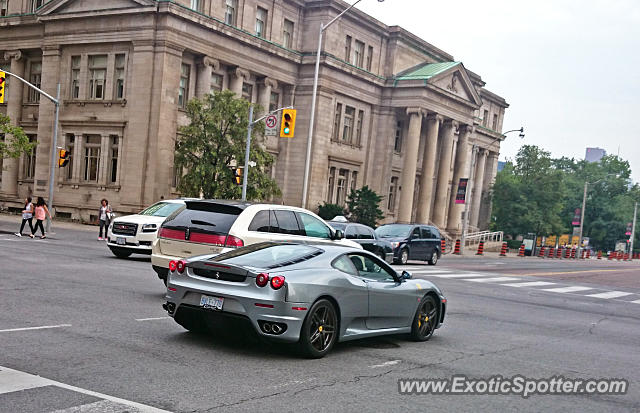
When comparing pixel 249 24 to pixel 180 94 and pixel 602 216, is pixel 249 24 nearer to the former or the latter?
pixel 180 94

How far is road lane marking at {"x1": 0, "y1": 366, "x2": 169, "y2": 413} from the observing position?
5703mm

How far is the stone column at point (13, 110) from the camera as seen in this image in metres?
46.6

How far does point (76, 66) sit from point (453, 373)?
41.0 meters

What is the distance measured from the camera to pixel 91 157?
43.4 m

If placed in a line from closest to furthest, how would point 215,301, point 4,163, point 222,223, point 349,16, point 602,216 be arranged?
point 215,301 → point 222,223 → point 4,163 → point 349,16 → point 602,216

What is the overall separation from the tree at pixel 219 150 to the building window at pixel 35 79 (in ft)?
51.5

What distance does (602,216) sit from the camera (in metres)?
112

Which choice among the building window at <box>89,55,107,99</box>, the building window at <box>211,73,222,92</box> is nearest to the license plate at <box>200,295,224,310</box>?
the building window at <box>89,55,107,99</box>

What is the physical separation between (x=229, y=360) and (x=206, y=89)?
37.5m

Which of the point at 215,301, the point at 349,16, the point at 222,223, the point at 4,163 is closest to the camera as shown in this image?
the point at 215,301

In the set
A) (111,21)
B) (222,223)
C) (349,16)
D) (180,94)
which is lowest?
(222,223)

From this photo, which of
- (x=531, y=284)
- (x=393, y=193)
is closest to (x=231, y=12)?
(x=393, y=193)

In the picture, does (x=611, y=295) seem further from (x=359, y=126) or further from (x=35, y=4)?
(x=35, y=4)

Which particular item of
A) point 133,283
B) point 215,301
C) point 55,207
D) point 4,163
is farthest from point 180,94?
point 215,301
